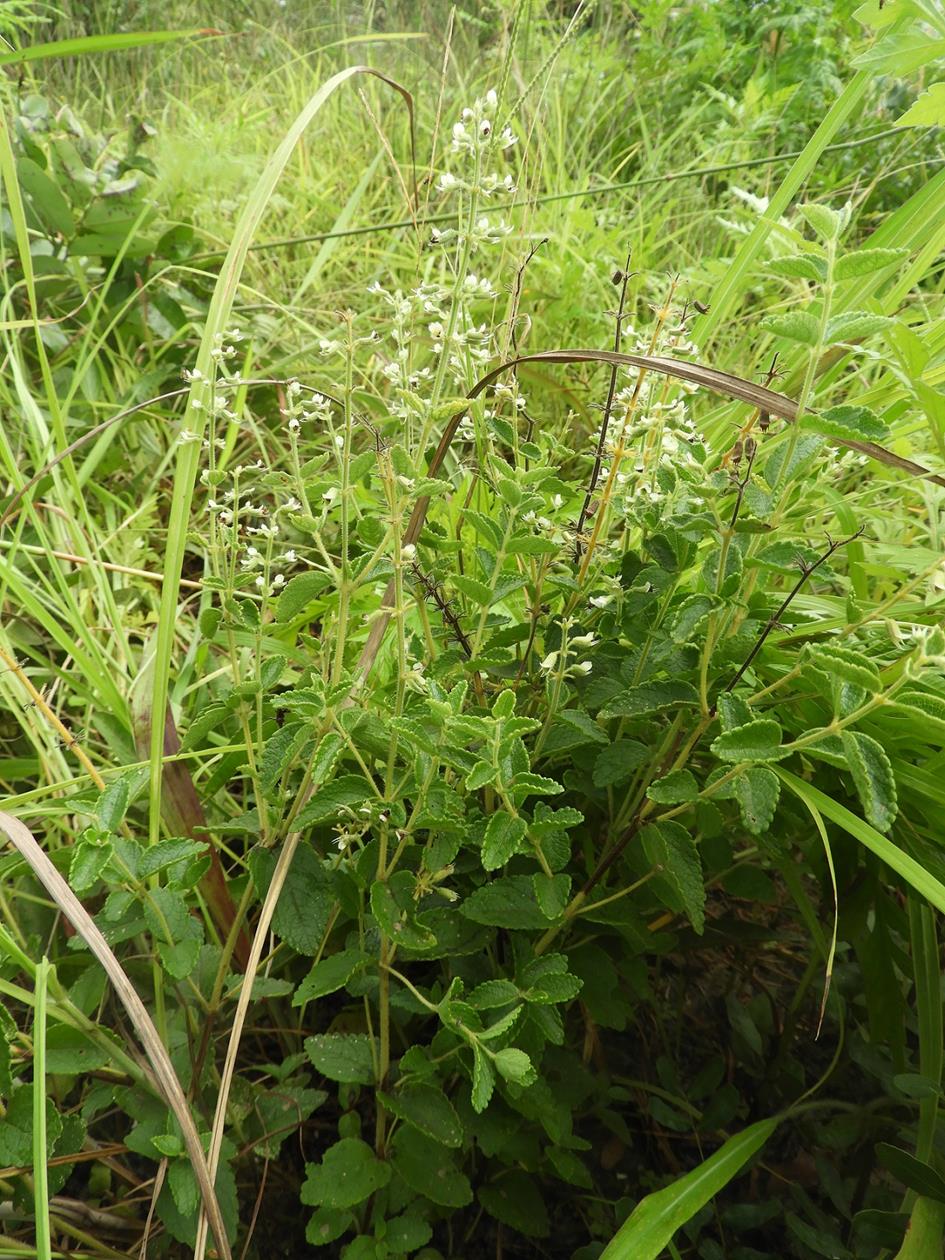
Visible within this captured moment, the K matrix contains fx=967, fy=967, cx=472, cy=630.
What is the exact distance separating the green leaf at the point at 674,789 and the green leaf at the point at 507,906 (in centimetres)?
13

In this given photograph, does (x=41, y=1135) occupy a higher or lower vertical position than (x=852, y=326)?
lower

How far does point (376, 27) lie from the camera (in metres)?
5.38

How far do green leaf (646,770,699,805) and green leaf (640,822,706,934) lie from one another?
4 cm

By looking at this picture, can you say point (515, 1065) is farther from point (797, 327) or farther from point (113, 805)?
point (797, 327)

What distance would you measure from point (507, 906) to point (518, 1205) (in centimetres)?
31

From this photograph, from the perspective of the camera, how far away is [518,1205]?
2.82ft

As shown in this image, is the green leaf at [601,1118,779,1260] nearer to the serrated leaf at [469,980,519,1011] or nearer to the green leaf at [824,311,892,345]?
the serrated leaf at [469,980,519,1011]

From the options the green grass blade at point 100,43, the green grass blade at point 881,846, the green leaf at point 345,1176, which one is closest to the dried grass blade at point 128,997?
the green leaf at point 345,1176

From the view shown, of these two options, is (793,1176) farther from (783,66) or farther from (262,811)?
(783,66)

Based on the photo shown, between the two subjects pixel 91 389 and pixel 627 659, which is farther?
pixel 91 389

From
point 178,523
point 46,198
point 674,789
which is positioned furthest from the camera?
point 46,198

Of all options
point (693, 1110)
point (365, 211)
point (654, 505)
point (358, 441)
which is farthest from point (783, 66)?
point (693, 1110)

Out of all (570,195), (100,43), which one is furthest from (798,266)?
(570,195)

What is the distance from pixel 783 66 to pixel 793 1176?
302 centimetres
